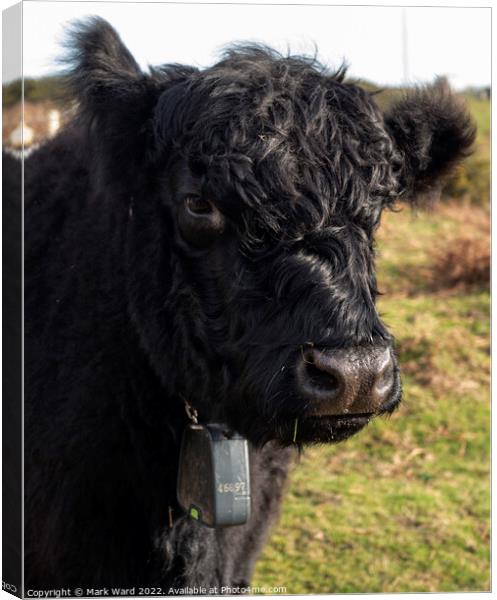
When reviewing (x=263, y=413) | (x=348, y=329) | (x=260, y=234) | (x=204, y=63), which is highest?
(x=204, y=63)

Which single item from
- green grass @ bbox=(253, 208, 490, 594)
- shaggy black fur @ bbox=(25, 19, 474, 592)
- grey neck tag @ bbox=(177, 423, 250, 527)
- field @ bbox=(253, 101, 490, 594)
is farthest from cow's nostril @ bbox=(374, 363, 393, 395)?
green grass @ bbox=(253, 208, 490, 594)

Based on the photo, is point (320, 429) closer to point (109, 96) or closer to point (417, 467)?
point (109, 96)

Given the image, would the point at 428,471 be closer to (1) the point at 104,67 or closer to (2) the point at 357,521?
(2) the point at 357,521

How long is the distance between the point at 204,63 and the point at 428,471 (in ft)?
15.1

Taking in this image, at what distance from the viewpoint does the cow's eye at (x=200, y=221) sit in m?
3.95

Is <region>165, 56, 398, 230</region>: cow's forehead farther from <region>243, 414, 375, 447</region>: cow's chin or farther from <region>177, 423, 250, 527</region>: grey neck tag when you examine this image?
<region>177, 423, 250, 527</region>: grey neck tag

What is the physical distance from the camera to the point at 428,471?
26.1 feet

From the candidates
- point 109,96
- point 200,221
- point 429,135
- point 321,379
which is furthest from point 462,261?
point 321,379

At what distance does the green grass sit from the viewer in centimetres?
627

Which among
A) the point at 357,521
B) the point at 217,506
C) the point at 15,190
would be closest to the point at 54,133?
the point at 15,190

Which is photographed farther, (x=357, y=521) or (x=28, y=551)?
(x=357, y=521)

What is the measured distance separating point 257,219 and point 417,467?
189 inches

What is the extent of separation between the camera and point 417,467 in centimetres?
805

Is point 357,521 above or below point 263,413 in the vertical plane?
below
